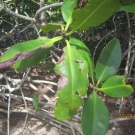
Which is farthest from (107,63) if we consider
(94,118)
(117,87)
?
(94,118)

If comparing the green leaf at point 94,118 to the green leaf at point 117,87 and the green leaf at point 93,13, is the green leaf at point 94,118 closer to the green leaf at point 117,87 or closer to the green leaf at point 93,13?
the green leaf at point 117,87

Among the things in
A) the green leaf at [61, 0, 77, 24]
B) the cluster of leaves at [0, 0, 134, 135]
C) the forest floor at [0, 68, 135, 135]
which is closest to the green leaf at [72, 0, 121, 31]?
the cluster of leaves at [0, 0, 134, 135]

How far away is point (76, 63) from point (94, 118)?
240 millimetres

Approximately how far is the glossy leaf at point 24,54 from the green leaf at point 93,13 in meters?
0.13

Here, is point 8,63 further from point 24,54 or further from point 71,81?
point 71,81

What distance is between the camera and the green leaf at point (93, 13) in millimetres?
705

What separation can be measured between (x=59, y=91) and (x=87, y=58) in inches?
7.6

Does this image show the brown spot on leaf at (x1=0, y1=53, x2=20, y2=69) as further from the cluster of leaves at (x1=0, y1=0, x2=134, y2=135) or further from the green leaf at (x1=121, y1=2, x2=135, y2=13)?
the green leaf at (x1=121, y1=2, x2=135, y2=13)

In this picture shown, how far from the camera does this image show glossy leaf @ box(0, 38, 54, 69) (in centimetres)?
79

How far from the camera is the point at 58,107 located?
0.84 metres

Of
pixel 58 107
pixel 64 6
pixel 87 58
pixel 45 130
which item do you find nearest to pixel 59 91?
pixel 58 107

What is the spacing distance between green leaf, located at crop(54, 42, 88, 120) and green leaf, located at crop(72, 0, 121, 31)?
12cm

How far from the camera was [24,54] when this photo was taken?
2.60ft

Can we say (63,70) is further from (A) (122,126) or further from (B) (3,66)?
(A) (122,126)
